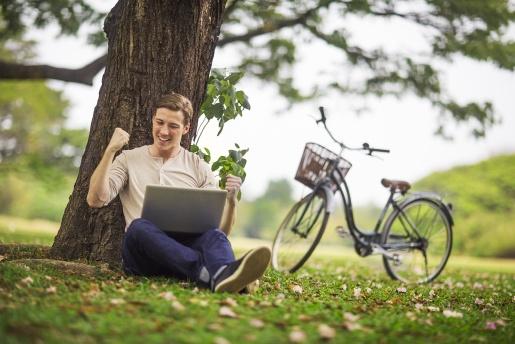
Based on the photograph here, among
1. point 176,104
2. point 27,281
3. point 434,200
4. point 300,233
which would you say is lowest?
point 27,281

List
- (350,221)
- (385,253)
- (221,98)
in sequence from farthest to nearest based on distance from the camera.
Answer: (385,253) < (350,221) < (221,98)

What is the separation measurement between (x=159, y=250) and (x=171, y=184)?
433 millimetres

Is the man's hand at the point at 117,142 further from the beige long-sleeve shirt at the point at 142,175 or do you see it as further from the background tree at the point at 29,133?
the background tree at the point at 29,133

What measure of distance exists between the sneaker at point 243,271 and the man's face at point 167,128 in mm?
818

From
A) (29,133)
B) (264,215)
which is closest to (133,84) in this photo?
(29,133)

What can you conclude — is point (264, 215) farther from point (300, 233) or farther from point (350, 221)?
point (300, 233)

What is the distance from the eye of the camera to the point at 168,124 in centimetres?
339

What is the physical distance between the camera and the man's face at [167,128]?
3385 millimetres

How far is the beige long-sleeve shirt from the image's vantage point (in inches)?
132

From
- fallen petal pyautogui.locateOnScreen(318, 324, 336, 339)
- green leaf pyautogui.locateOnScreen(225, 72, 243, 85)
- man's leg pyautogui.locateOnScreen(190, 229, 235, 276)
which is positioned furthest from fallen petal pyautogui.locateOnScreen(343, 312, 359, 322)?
green leaf pyautogui.locateOnScreen(225, 72, 243, 85)

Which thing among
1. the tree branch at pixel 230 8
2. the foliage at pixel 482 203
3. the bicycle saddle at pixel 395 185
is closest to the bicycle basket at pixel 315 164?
the bicycle saddle at pixel 395 185

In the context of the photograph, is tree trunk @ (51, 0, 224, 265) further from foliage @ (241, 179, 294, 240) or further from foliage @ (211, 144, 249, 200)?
foliage @ (241, 179, 294, 240)

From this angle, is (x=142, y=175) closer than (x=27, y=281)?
No

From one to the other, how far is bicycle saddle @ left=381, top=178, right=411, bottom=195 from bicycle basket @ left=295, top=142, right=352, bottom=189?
672mm
